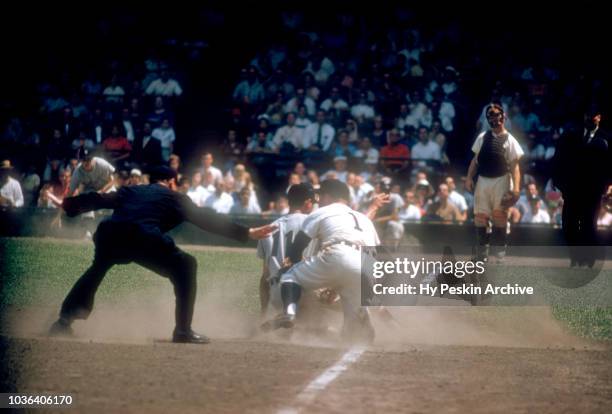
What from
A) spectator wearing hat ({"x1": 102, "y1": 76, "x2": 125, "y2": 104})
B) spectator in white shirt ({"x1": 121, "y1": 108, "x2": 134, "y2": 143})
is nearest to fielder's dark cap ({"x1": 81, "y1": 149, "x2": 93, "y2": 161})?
spectator in white shirt ({"x1": 121, "y1": 108, "x2": 134, "y2": 143})

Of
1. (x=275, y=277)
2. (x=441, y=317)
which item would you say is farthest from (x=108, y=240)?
(x=441, y=317)

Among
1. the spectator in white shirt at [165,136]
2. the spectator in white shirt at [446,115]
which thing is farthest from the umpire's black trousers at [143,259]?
the spectator in white shirt at [446,115]

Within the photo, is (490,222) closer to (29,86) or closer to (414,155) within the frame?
(414,155)

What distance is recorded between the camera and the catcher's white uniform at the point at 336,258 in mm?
9461

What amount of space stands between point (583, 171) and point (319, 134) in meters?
7.99

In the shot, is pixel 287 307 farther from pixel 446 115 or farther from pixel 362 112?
pixel 446 115

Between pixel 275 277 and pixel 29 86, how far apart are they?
16.9m

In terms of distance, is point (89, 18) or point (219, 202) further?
point (89, 18)

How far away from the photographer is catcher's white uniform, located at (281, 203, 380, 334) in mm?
9461

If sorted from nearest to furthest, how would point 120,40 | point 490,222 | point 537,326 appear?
point 537,326 → point 490,222 → point 120,40

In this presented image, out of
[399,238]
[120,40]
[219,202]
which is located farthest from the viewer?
[120,40]

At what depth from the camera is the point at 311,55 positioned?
23953 mm

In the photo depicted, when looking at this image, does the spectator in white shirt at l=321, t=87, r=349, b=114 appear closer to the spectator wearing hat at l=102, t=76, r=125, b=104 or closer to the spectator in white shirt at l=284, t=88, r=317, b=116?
the spectator in white shirt at l=284, t=88, r=317, b=116

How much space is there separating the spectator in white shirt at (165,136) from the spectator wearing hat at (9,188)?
9.43ft
